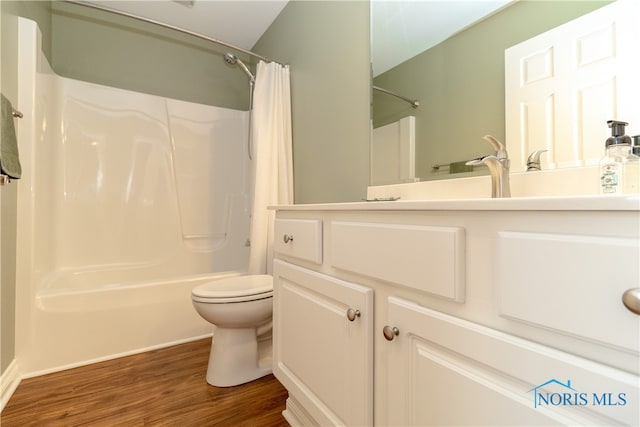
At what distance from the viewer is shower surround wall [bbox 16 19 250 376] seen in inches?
56.2

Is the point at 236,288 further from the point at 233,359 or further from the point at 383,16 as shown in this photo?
the point at 383,16

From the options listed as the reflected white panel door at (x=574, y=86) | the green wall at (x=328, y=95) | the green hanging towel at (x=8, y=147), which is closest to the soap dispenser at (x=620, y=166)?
the reflected white panel door at (x=574, y=86)

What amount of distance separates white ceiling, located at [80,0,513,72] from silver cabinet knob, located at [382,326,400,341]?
1.08 metres

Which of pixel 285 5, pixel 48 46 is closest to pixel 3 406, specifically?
pixel 48 46

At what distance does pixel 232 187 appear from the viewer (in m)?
2.52

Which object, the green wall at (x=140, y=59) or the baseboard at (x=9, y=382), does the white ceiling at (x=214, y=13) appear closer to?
the green wall at (x=140, y=59)

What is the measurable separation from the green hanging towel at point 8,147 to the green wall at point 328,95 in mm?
1317

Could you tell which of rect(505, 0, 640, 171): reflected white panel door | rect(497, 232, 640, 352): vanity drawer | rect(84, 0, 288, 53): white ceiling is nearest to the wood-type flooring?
rect(497, 232, 640, 352): vanity drawer

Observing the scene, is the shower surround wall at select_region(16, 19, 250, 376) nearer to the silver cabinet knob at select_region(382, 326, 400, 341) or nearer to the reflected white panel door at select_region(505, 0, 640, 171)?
the silver cabinet knob at select_region(382, 326, 400, 341)

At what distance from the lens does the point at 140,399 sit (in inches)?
48.6

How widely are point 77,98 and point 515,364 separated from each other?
2661 millimetres

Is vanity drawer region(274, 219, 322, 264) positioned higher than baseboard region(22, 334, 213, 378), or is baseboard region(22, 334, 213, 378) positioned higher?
vanity drawer region(274, 219, 322, 264)

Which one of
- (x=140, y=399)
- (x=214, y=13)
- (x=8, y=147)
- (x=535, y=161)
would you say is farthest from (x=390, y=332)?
(x=214, y=13)

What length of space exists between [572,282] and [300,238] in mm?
709
